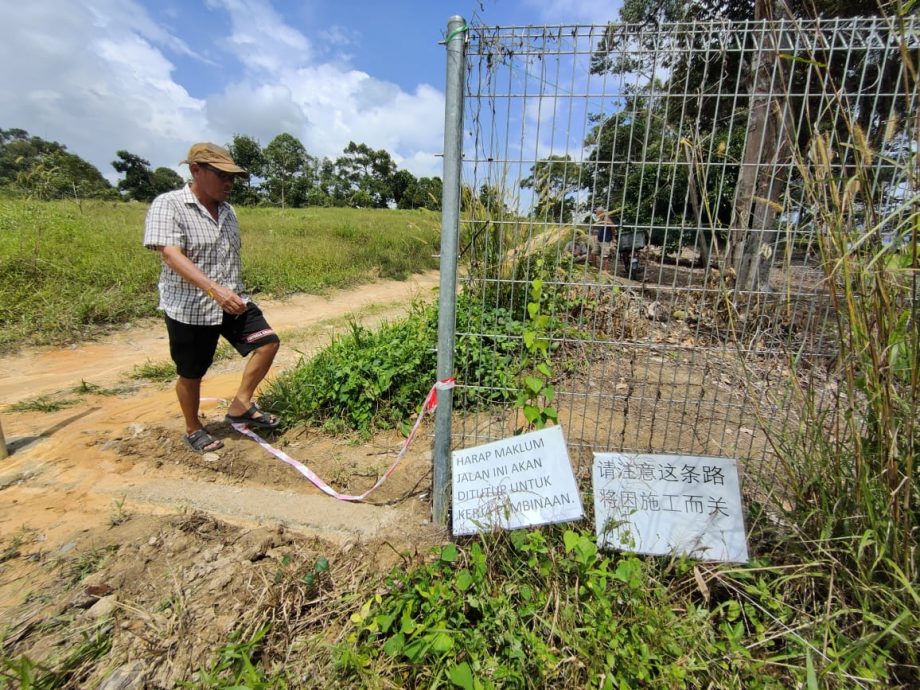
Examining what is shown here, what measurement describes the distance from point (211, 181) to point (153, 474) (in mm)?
1639

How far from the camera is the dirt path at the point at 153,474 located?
6.73 ft

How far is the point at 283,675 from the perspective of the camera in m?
1.31

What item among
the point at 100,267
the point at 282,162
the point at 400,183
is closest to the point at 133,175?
the point at 282,162

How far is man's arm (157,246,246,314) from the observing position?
87.6 inches

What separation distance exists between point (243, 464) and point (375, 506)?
913 mm

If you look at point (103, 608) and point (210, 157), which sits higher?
point (210, 157)

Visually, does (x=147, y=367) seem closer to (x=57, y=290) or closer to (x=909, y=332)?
(x=57, y=290)

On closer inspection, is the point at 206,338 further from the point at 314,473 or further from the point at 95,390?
the point at 95,390

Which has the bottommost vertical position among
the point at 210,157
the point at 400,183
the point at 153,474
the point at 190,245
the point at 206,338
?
the point at 153,474

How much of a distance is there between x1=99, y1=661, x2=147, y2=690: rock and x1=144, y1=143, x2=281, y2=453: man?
1504mm

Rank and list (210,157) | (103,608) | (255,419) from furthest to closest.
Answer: (255,419) → (210,157) → (103,608)

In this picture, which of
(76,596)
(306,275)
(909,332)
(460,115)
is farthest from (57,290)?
(909,332)

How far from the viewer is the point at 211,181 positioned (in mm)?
2369

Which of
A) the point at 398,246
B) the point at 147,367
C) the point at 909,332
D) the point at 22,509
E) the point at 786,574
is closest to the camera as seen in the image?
the point at 909,332
